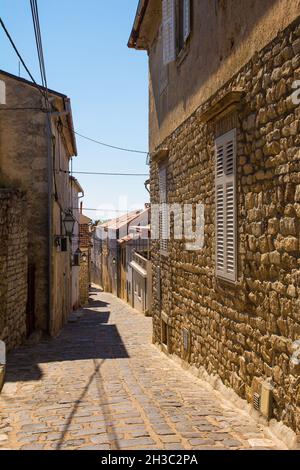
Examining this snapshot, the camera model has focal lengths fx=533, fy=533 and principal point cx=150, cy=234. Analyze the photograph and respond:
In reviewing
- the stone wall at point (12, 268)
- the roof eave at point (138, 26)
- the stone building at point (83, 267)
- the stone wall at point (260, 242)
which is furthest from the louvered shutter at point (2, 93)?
the stone building at point (83, 267)

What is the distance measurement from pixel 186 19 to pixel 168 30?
37.6 inches

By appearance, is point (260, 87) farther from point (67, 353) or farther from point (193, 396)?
point (67, 353)

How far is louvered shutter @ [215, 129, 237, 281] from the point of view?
5.97 meters

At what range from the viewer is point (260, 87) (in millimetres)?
5125

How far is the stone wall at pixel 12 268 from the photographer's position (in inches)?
376

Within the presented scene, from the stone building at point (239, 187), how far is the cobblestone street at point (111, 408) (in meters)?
0.44

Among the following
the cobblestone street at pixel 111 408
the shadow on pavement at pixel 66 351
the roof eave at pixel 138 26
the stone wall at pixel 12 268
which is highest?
the roof eave at pixel 138 26

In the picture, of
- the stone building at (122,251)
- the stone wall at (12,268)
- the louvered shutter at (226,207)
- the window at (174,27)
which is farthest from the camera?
the stone building at (122,251)

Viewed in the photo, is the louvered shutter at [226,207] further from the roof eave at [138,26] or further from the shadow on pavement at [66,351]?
the roof eave at [138,26]

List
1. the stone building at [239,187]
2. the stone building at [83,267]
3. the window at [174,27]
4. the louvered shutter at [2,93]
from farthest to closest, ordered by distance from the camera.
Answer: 1. the stone building at [83,267]
2. the louvered shutter at [2,93]
3. the window at [174,27]
4. the stone building at [239,187]

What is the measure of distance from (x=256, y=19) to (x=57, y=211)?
31.9 feet

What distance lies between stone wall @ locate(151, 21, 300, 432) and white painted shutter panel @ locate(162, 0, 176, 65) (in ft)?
6.10

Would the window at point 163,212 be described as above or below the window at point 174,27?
below
